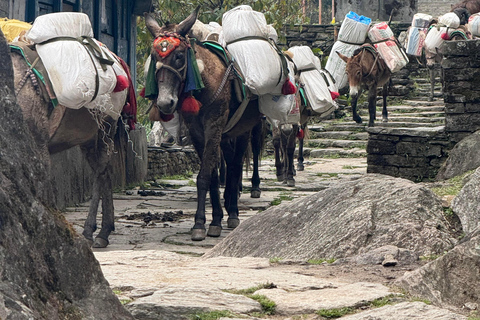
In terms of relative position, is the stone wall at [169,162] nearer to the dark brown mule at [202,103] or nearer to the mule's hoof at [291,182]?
the mule's hoof at [291,182]

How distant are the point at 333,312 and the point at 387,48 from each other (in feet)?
47.2

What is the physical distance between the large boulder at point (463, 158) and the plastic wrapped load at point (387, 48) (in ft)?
25.5

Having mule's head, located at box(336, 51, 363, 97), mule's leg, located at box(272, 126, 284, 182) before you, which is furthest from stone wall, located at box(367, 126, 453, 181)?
mule's head, located at box(336, 51, 363, 97)

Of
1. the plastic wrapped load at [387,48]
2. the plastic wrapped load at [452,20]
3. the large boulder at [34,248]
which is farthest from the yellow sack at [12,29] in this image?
the plastic wrapped load at [452,20]

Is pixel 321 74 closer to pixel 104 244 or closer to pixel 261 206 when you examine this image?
pixel 261 206

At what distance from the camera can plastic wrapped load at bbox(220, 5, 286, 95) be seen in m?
7.91

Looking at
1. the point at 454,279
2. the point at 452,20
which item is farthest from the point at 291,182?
the point at 454,279

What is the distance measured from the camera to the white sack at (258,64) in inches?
311

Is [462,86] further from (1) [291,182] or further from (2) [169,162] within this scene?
(2) [169,162]

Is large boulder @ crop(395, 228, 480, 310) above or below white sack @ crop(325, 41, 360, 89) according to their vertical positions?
below

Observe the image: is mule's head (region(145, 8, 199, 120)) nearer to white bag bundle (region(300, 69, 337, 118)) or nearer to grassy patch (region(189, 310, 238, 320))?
grassy patch (region(189, 310, 238, 320))

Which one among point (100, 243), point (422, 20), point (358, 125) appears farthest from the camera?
point (422, 20)

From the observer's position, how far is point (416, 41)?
64.1 ft

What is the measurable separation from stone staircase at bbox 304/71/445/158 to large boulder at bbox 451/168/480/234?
32.4 ft
